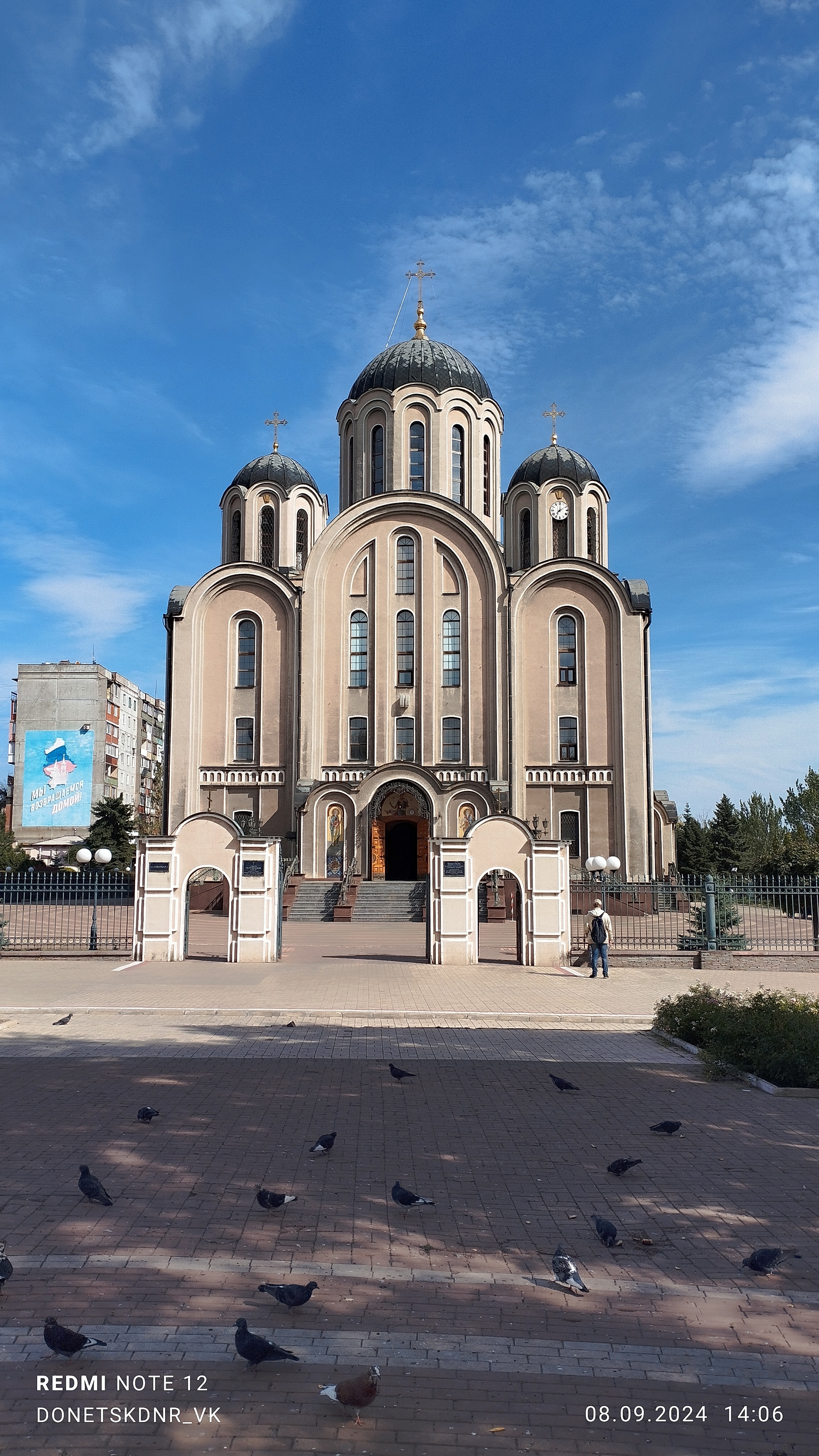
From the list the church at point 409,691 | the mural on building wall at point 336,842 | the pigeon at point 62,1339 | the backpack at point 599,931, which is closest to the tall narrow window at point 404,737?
the church at point 409,691

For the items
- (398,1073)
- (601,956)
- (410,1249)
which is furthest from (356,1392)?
(601,956)

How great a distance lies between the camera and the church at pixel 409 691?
35.8 metres

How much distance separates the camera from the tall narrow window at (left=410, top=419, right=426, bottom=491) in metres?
40.2

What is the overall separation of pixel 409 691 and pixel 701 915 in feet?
54.6

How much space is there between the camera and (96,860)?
2258 cm

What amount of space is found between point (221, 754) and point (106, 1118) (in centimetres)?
2986

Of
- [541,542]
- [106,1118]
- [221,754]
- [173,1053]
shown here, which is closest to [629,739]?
[541,542]

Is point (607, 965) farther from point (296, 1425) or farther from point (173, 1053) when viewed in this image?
point (296, 1425)

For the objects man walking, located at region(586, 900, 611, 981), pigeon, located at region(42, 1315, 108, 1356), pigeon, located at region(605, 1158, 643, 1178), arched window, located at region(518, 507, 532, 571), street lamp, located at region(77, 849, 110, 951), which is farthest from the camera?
arched window, located at region(518, 507, 532, 571)

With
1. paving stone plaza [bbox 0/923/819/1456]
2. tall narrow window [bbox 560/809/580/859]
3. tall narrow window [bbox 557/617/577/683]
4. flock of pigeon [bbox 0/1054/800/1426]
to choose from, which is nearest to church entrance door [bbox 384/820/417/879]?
tall narrow window [bbox 560/809/580/859]

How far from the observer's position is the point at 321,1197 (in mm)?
6367

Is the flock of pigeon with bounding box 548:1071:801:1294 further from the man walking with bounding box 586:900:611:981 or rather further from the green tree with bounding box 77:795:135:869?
the green tree with bounding box 77:795:135:869

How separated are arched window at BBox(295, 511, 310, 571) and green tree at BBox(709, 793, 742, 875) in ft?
85.7

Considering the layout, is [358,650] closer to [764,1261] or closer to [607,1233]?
[607,1233]
